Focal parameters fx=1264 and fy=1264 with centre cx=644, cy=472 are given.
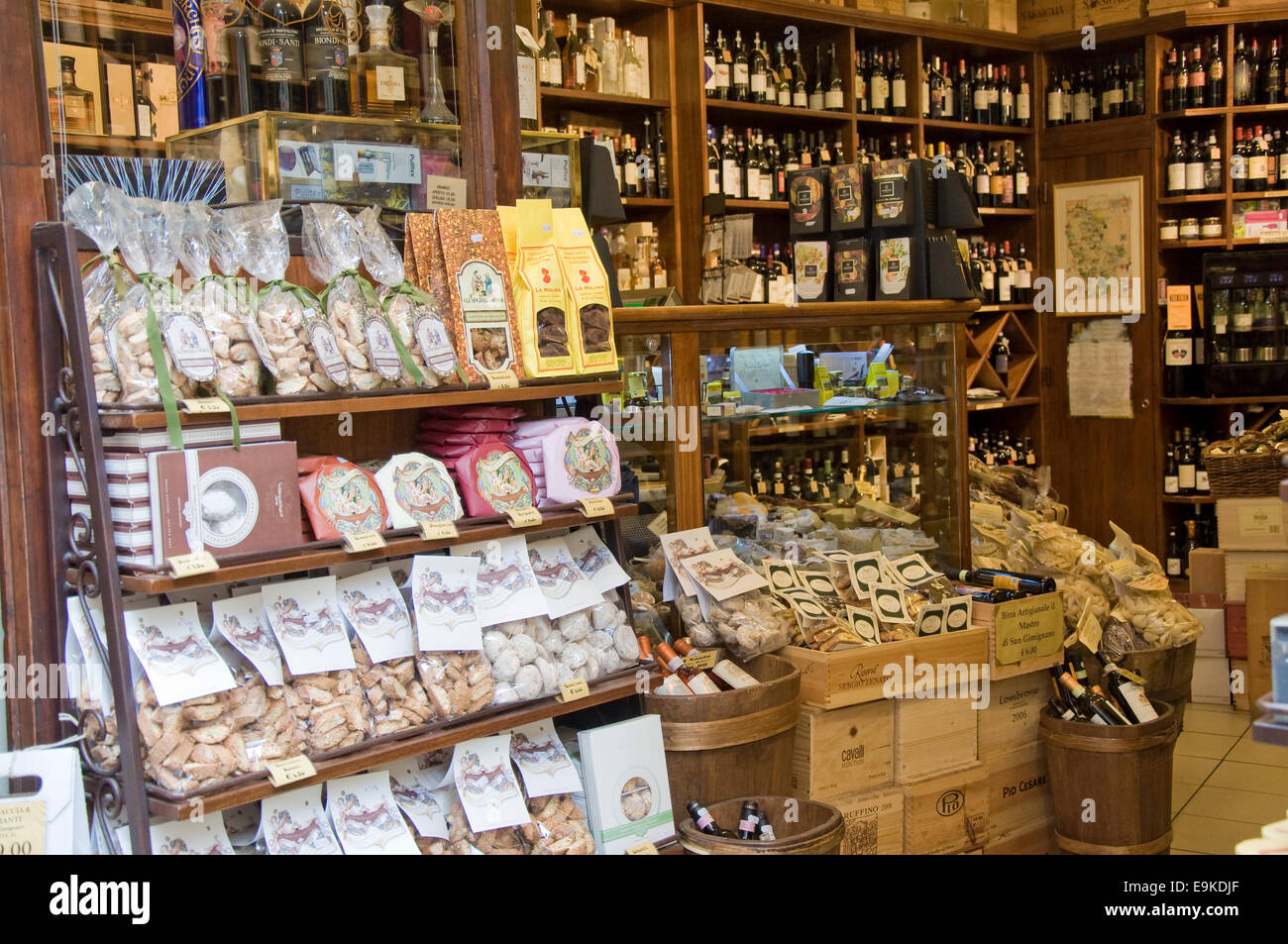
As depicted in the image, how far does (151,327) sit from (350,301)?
422 millimetres

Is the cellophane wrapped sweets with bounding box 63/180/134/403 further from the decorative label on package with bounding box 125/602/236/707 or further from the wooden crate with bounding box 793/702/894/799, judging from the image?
the wooden crate with bounding box 793/702/894/799

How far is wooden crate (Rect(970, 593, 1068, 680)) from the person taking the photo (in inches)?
144

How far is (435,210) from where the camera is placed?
2.63 metres

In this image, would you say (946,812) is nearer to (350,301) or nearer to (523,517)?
(523,517)

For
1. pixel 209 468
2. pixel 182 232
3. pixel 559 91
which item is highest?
pixel 559 91

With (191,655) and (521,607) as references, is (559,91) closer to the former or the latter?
(521,607)

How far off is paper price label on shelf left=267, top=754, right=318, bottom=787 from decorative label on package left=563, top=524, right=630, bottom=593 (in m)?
0.83

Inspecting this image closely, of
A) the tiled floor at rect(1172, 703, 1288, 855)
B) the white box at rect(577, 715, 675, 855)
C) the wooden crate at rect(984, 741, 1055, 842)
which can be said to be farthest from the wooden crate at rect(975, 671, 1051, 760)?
the white box at rect(577, 715, 675, 855)

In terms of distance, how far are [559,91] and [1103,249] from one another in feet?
10.6

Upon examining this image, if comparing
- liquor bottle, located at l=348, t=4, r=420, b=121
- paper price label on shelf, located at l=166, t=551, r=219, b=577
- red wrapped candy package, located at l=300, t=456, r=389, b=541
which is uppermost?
liquor bottle, located at l=348, t=4, r=420, b=121

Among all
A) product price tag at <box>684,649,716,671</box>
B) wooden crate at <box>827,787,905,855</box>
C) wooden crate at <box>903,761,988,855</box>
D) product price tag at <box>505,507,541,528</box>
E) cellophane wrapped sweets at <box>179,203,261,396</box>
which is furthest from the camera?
wooden crate at <box>903,761,988,855</box>

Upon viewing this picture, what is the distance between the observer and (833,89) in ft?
20.3

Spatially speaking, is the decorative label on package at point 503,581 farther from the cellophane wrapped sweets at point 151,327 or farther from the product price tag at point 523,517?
the cellophane wrapped sweets at point 151,327
